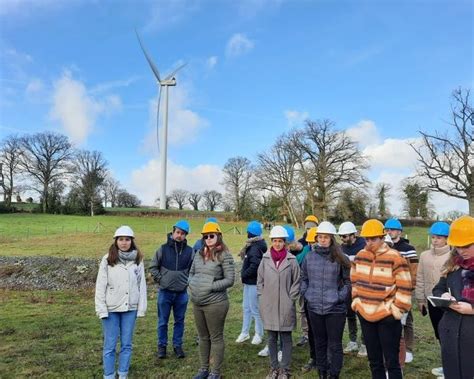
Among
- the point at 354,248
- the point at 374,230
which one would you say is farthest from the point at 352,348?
the point at 374,230

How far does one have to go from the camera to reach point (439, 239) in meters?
5.14

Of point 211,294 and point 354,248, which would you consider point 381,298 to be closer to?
point 354,248

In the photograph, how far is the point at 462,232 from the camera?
3.13 m

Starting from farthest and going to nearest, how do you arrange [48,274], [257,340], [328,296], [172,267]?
[48,274]
[257,340]
[172,267]
[328,296]

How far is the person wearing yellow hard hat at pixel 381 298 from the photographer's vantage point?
4.00m

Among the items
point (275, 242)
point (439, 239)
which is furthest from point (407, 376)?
point (275, 242)

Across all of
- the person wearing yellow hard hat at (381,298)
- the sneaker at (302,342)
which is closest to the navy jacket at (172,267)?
the sneaker at (302,342)

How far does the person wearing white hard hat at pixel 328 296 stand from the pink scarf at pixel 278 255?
382 millimetres

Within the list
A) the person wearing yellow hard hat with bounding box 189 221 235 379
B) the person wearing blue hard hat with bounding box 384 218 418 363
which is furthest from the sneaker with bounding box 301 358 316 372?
the person wearing blue hard hat with bounding box 384 218 418 363

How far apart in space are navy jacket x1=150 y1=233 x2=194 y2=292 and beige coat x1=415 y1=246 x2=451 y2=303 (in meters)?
3.15

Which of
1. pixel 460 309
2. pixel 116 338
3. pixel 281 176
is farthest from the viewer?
pixel 281 176

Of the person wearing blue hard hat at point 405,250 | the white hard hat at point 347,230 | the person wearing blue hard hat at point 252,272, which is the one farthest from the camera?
the person wearing blue hard hat at point 252,272

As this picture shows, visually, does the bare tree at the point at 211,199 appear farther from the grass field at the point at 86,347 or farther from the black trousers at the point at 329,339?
the black trousers at the point at 329,339

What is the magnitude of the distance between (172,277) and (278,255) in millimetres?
1640
